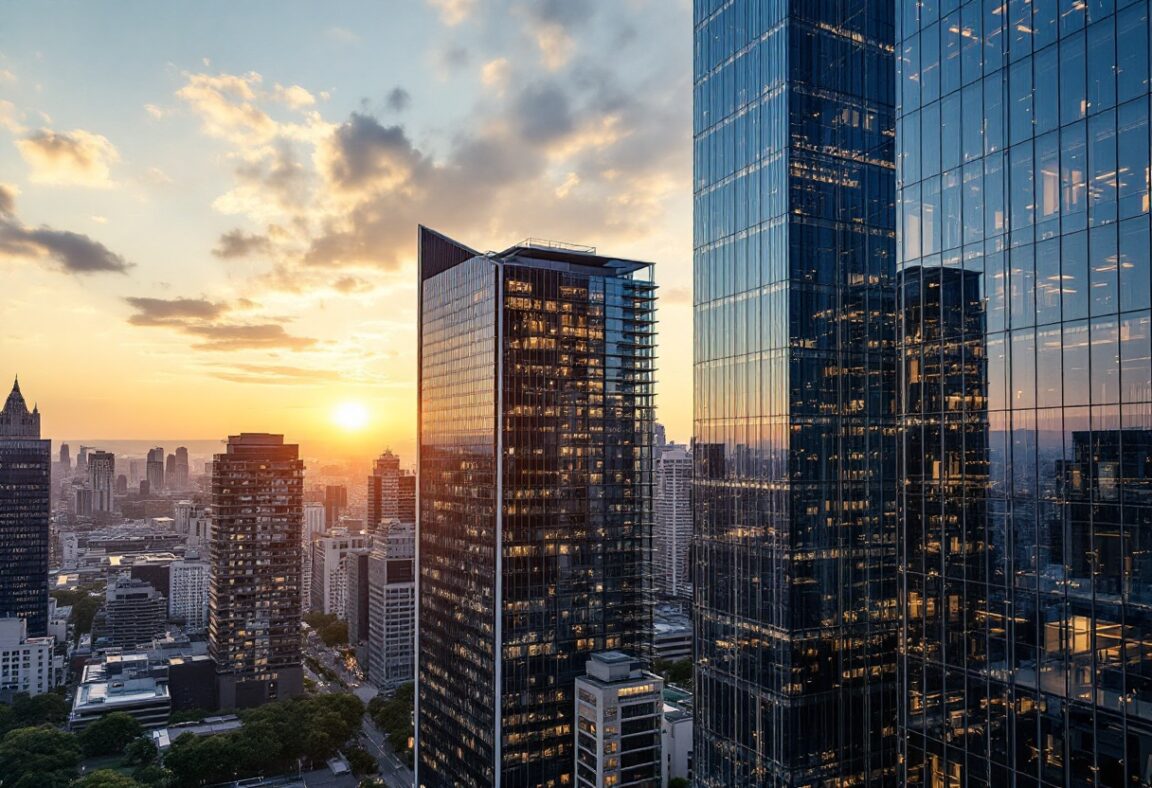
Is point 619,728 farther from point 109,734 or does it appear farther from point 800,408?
point 109,734

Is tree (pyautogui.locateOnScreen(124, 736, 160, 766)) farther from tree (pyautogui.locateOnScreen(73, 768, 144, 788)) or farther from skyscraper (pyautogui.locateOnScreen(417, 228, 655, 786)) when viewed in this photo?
skyscraper (pyautogui.locateOnScreen(417, 228, 655, 786))

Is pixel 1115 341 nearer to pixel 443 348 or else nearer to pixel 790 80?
pixel 790 80

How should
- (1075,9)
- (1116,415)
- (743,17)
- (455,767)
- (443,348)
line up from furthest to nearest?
(443,348) → (455,767) → (743,17) → (1075,9) → (1116,415)

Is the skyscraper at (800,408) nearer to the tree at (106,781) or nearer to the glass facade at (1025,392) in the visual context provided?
the glass facade at (1025,392)

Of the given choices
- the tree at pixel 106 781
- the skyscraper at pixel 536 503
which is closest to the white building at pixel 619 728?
the skyscraper at pixel 536 503

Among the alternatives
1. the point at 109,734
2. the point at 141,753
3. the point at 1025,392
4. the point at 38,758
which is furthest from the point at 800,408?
the point at 109,734

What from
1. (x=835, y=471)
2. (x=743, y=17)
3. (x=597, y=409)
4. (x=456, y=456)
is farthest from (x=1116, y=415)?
(x=456, y=456)

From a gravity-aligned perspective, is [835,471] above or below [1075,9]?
below
